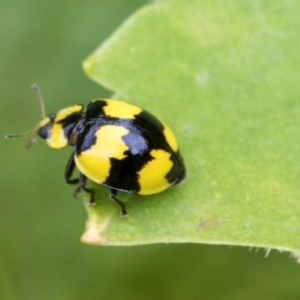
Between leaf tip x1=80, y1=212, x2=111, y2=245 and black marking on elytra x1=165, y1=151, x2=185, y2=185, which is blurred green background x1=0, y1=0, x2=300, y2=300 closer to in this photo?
black marking on elytra x1=165, y1=151, x2=185, y2=185

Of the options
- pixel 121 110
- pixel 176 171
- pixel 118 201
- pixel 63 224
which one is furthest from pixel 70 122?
pixel 63 224

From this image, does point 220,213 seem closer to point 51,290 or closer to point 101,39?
point 51,290

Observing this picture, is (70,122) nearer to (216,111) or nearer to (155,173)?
(155,173)

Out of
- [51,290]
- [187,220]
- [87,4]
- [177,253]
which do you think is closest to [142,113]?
[187,220]

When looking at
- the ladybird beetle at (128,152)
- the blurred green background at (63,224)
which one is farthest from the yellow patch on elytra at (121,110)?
the blurred green background at (63,224)

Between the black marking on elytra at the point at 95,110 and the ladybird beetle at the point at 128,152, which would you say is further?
the black marking on elytra at the point at 95,110

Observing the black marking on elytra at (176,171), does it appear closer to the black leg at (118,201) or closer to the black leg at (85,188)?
the black leg at (118,201)
